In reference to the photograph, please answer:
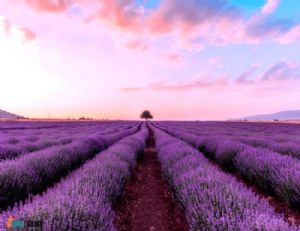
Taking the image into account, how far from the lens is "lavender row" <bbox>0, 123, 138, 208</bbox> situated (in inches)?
135

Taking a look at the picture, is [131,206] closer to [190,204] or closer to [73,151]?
[190,204]

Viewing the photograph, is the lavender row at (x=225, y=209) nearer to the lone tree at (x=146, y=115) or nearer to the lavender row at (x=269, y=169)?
the lavender row at (x=269, y=169)

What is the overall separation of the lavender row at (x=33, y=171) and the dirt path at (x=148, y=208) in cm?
136

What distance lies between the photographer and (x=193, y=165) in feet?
13.3

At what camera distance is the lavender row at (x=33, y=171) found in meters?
3.44

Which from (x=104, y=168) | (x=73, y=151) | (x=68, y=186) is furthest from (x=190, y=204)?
(x=73, y=151)

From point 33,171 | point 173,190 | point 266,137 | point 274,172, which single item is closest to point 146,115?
point 266,137

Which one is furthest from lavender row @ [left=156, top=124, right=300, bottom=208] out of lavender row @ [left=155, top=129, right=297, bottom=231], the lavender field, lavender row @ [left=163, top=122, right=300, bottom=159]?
lavender row @ [left=163, top=122, right=300, bottom=159]

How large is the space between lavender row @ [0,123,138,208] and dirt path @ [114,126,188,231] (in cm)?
136

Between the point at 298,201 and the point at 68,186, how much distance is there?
2993mm

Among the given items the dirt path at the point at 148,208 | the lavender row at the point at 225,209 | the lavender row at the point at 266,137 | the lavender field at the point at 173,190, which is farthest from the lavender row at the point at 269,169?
the dirt path at the point at 148,208

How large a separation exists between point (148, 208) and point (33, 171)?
1.91 m

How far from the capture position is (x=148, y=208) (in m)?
3.86

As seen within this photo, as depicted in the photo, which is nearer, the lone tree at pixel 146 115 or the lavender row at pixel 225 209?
the lavender row at pixel 225 209
